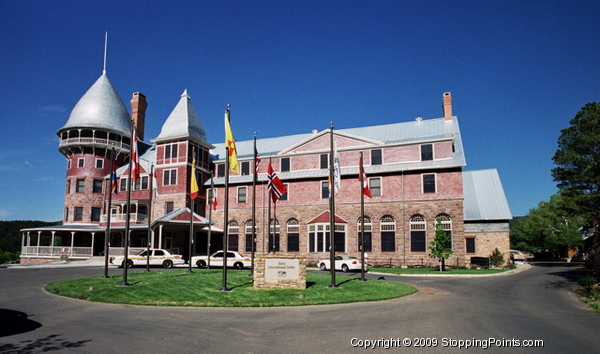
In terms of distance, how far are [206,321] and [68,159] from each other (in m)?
48.1

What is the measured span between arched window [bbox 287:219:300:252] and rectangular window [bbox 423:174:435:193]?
42.3ft

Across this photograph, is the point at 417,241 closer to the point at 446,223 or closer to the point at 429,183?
the point at 446,223

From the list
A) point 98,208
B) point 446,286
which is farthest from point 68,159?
point 446,286

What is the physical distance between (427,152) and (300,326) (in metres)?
31.4

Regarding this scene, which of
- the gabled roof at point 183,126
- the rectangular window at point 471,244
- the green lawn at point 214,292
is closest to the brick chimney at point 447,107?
the rectangular window at point 471,244

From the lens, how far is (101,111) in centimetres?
5250

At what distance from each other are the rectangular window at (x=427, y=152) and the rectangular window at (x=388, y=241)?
757 cm

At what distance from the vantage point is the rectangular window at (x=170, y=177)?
150 feet

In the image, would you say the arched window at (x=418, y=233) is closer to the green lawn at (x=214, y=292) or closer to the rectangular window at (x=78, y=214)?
the green lawn at (x=214, y=292)

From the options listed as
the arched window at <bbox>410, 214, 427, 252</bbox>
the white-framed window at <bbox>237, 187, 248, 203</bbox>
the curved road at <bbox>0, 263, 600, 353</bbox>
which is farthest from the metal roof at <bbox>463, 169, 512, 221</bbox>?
the curved road at <bbox>0, 263, 600, 353</bbox>

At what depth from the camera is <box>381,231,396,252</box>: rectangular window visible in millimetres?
39156

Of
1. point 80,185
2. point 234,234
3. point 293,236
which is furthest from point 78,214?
point 293,236

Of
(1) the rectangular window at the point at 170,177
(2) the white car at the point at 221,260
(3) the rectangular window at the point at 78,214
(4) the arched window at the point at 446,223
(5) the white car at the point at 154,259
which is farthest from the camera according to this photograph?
(3) the rectangular window at the point at 78,214

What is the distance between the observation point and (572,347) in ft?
30.2
